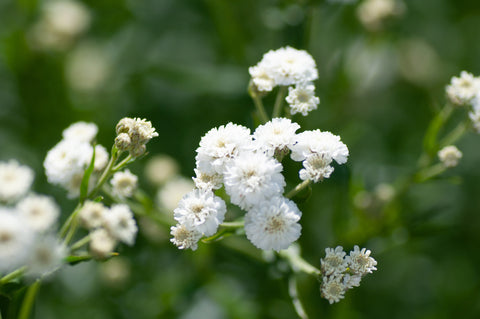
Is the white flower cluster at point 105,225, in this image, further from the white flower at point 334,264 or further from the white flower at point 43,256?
the white flower at point 334,264

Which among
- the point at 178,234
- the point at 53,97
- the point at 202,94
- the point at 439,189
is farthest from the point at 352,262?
the point at 53,97

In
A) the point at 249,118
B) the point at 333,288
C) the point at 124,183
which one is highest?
the point at 249,118

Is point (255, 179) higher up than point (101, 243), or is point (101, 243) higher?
point (255, 179)

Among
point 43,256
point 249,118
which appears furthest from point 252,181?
point 249,118

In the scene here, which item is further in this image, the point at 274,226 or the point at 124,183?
the point at 124,183

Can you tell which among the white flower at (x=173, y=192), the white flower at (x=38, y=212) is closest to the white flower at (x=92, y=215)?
the white flower at (x=38, y=212)

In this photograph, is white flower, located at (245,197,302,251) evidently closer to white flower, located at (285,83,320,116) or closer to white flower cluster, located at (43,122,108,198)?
white flower, located at (285,83,320,116)

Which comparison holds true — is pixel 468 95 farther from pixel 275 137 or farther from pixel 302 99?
pixel 275 137

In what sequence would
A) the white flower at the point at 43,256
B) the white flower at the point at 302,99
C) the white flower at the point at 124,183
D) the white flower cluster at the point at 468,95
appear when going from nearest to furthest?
the white flower at the point at 43,256 → the white flower at the point at 302,99 → the white flower at the point at 124,183 → the white flower cluster at the point at 468,95
